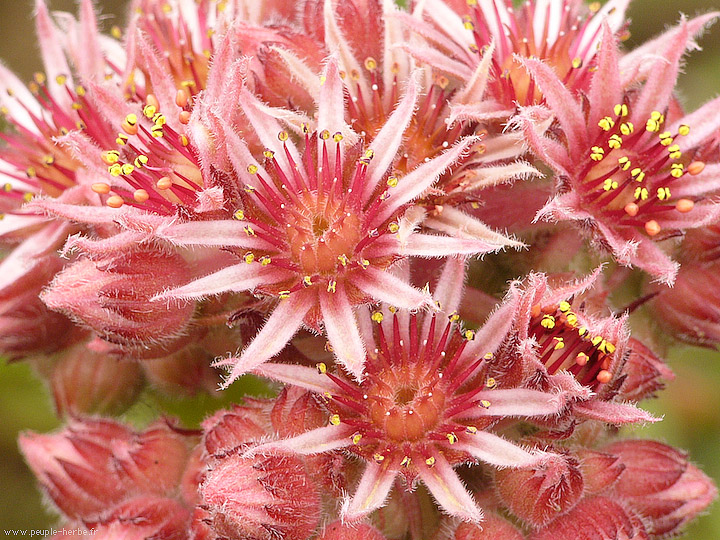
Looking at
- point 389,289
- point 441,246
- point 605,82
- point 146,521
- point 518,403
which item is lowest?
point 146,521

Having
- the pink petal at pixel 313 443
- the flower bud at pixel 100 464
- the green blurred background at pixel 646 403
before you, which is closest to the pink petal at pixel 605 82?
the green blurred background at pixel 646 403

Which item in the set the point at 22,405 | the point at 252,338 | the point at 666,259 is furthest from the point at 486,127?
the point at 22,405

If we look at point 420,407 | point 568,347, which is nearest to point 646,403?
point 568,347

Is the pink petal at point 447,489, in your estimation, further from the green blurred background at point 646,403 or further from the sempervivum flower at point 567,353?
the green blurred background at point 646,403

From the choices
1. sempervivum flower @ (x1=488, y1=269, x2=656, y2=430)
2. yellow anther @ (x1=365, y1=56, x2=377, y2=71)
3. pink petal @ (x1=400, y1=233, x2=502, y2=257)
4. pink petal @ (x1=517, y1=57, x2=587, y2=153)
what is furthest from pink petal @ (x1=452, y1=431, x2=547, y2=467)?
yellow anther @ (x1=365, y1=56, x2=377, y2=71)

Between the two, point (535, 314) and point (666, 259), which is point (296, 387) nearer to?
point (535, 314)

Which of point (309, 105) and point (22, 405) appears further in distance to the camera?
point (22, 405)

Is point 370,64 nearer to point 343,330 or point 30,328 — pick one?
point 343,330

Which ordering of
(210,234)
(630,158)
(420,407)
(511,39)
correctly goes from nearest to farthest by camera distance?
(210,234) → (420,407) → (630,158) → (511,39)
